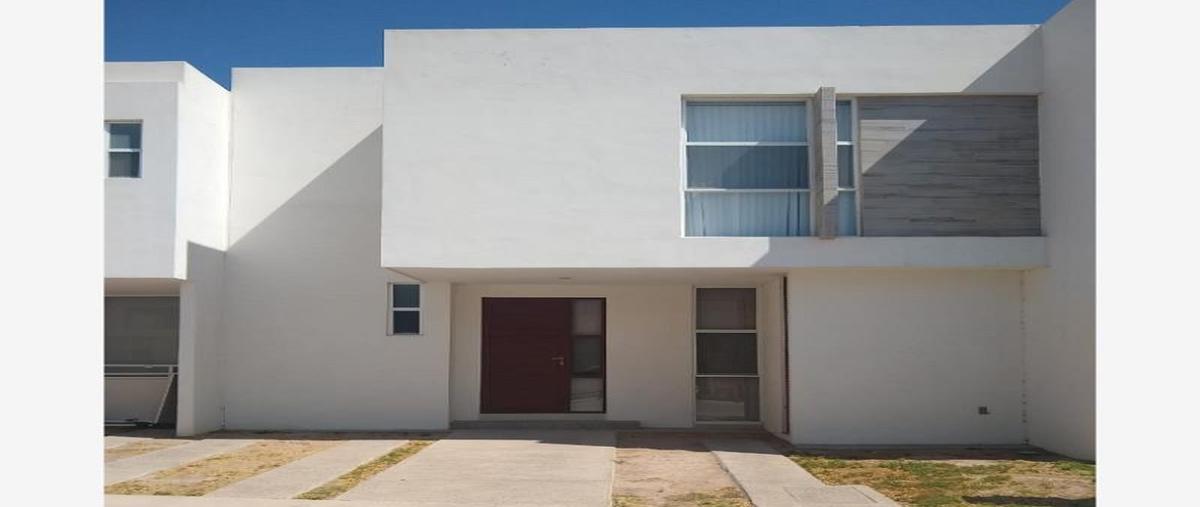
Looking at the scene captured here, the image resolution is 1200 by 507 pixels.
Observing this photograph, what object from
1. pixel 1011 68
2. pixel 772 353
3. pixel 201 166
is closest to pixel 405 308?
pixel 201 166

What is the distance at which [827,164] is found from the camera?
12953 mm

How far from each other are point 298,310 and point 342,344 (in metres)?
0.88

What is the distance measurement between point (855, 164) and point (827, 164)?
720mm

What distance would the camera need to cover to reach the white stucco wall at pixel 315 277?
1595 centimetres

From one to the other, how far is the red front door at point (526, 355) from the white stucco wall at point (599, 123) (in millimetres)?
3344

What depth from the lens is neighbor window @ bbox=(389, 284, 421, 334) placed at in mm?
16109

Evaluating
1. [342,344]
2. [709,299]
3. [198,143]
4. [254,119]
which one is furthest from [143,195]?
[709,299]

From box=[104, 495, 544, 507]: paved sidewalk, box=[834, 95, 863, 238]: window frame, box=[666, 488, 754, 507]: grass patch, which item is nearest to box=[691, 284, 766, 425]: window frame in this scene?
box=[834, 95, 863, 238]: window frame

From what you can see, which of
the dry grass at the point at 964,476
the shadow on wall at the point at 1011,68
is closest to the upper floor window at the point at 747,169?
the shadow on wall at the point at 1011,68

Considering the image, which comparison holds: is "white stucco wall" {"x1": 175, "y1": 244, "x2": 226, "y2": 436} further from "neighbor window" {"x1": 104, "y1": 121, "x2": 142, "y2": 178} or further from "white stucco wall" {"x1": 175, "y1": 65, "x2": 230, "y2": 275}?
"neighbor window" {"x1": 104, "y1": 121, "x2": 142, "y2": 178}

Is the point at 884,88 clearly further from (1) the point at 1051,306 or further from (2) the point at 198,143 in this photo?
(2) the point at 198,143

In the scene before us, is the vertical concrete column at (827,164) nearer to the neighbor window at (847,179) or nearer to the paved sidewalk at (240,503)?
the neighbor window at (847,179)

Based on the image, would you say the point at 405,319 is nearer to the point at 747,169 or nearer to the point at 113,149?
the point at 113,149

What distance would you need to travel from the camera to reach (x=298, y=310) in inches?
632
